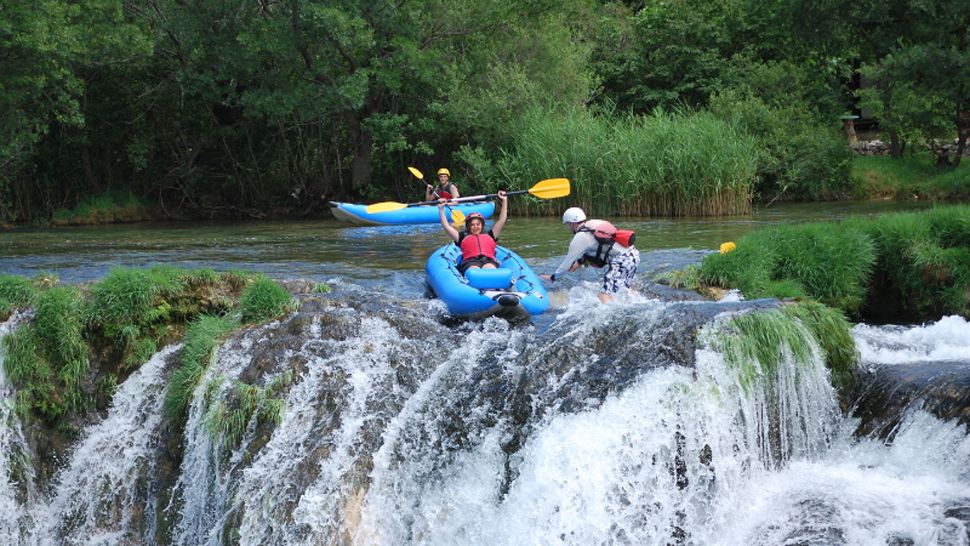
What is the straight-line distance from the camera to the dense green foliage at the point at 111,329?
7426mm

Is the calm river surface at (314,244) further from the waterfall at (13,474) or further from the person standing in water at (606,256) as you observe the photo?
the waterfall at (13,474)

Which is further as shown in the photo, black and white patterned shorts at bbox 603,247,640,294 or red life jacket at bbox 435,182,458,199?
red life jacket at bbox 435,182,458,199

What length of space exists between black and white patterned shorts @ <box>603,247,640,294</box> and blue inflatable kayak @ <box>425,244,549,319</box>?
1.85ft

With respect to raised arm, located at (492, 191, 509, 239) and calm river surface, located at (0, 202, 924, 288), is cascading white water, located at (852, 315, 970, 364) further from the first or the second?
calm river surface, located at (0, 202, 924, 288)

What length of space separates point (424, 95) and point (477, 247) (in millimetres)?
11091

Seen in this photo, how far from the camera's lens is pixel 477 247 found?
9.57 meters

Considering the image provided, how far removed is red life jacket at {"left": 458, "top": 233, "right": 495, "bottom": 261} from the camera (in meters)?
9.53

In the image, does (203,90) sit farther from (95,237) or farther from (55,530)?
(55,530)

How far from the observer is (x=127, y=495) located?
704 centimetres

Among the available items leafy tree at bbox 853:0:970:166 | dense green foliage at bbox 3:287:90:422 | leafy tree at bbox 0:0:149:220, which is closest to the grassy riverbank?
leafy tree at bbox 853:0:970:166

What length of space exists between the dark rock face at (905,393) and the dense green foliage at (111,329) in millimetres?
4186

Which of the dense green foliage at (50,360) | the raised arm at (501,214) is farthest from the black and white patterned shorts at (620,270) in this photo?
the dense green foliage at (50,360)

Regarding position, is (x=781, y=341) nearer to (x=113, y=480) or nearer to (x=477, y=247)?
(x=477, y=247)

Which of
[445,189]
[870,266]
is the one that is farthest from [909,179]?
[870,266]
